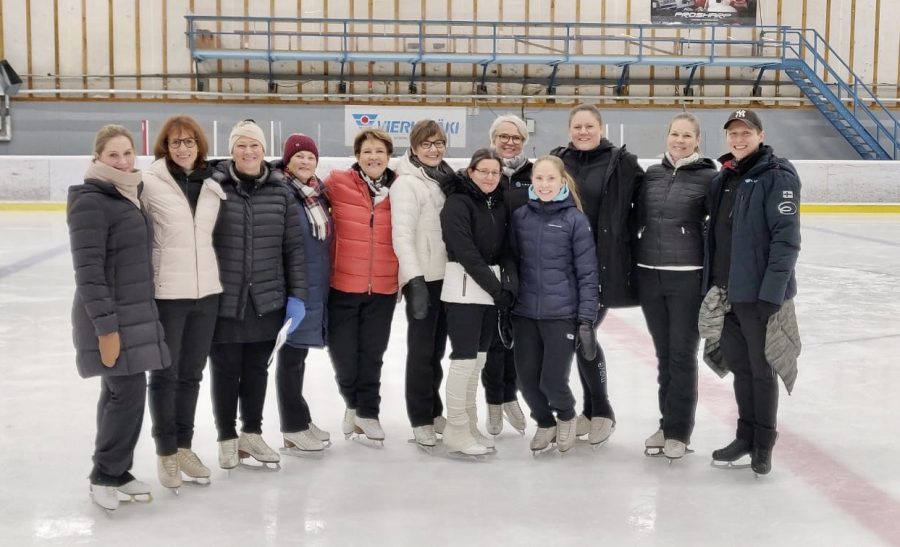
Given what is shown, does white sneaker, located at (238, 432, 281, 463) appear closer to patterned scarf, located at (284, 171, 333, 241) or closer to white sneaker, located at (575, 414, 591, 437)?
patterned scarf, located at (284, 171, 333, 241)

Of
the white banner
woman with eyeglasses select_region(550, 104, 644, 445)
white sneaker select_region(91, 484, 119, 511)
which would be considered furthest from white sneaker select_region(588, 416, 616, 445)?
the white banner

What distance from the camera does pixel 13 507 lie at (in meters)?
3.49

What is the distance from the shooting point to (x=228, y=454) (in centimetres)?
393

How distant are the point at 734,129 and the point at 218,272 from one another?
6.71 feet

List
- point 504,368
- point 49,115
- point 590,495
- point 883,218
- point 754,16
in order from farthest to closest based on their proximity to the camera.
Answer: point 754,16, point 49,115, point 883,218, point 504,368, point 590,495

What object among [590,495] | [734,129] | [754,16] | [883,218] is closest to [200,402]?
[590,495]

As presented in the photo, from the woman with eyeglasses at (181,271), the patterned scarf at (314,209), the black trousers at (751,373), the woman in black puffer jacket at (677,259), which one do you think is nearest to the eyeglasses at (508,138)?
the woman in black puffer jacket at (677,259)

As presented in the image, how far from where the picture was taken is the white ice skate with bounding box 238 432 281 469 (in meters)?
3.96

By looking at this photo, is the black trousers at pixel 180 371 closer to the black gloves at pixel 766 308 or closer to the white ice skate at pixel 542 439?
the white ice skate at pixel 542 439

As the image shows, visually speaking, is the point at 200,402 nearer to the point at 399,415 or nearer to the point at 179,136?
the point at 399,415

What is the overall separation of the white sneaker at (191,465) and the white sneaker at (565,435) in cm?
143

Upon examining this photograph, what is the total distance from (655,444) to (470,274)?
1.06 meters

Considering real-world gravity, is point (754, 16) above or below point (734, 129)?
above

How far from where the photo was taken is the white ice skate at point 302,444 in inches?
164
